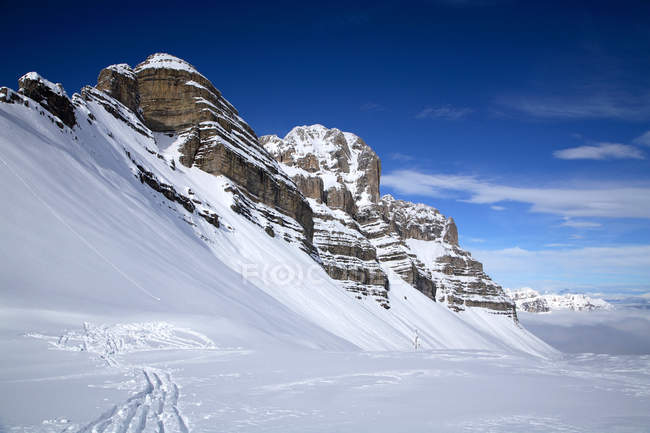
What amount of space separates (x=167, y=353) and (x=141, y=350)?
120 cm

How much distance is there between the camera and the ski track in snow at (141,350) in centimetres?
579

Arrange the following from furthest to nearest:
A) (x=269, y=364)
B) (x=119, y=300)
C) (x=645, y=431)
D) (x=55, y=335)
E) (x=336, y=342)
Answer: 1. (x=336, y=342)
2. (x=119, y=300)
3. (x=55, y=335)
4. (x=269, y=364)
5. (x=645, y=431)

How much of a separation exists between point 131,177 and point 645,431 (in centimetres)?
4581

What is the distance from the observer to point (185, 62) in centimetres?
7675

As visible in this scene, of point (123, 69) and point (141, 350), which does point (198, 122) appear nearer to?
point (123, 69)

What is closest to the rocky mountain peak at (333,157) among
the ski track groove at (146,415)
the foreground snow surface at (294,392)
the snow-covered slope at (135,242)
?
the snow-covered slope at (135,242)

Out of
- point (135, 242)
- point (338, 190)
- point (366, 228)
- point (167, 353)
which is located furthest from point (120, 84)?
point (366, 228)

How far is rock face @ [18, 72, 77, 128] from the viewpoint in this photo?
35531 millimetres

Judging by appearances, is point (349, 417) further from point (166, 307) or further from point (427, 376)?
point (166, 307)

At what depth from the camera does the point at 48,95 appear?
36938 millimetres

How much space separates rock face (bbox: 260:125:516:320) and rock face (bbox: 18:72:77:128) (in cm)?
6366

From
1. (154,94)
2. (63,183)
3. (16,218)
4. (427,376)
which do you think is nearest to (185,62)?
(154,94)

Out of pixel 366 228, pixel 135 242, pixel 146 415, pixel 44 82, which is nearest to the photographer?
pixel 146 415

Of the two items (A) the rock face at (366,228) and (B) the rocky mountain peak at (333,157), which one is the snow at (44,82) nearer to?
(A) the rock face at (366,228)
